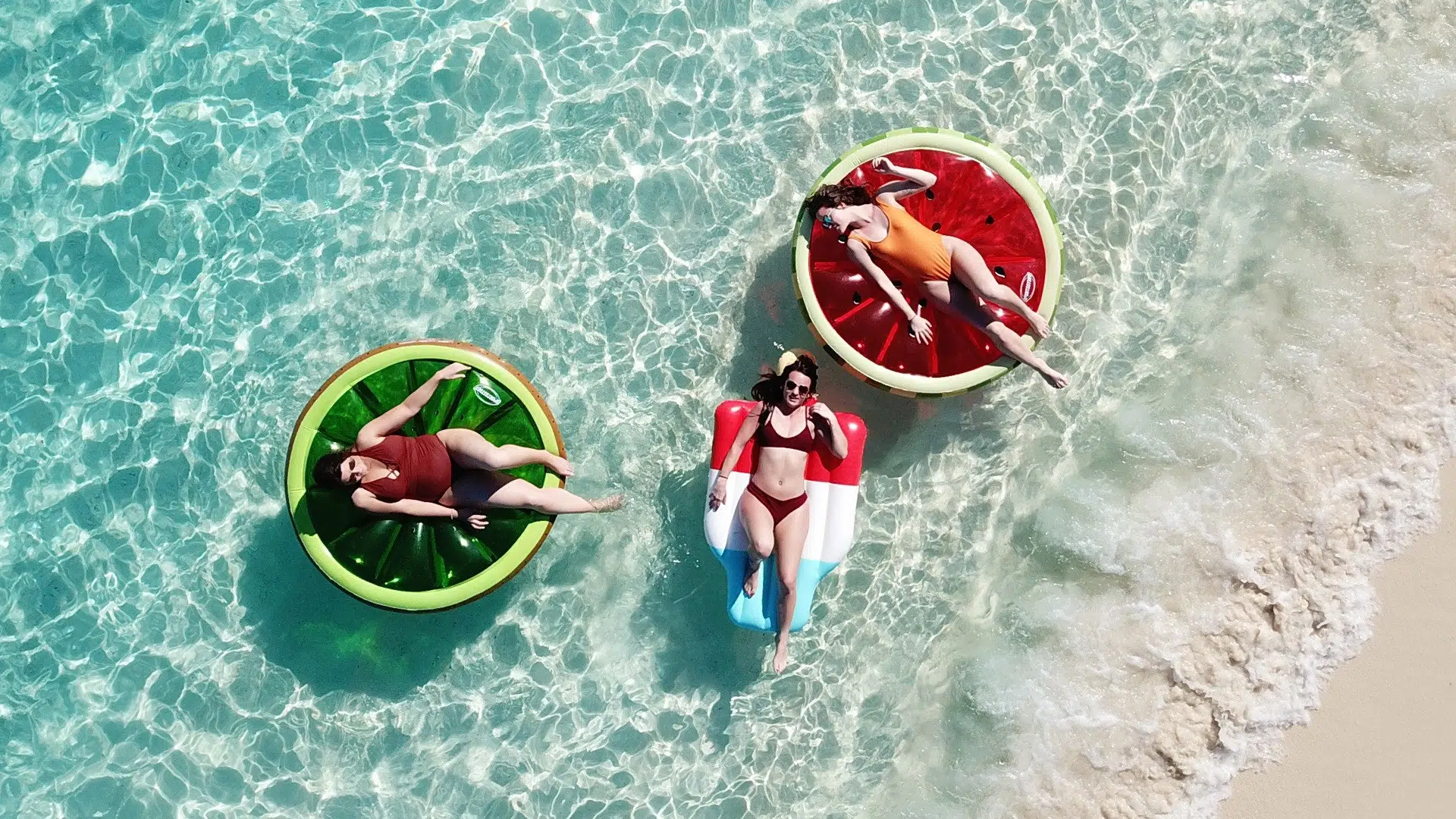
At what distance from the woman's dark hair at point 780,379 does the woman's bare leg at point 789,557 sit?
2.21 ft

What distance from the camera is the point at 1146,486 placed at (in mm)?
6801

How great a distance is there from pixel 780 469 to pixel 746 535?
1.54ft

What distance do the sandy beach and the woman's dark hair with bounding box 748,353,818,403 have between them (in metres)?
3.79

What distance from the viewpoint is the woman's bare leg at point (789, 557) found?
5988 mm

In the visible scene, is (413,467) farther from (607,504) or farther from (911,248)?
(911,248)

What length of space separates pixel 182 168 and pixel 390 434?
100 inches

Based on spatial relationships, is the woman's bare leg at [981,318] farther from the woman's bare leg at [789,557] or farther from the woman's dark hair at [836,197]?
the woman's bare leg at [789,557]

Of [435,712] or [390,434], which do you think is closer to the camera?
[390,434]

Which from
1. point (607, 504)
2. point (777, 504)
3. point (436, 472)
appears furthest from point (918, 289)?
point (436, 472)

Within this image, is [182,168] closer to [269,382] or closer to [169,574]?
[269,382]

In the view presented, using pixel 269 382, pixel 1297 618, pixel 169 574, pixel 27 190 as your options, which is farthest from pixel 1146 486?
pixel 27 190

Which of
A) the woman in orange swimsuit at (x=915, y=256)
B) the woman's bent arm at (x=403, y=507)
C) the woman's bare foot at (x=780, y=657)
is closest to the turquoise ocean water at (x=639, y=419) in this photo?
the woman's bare foot at (x=780, y=657)

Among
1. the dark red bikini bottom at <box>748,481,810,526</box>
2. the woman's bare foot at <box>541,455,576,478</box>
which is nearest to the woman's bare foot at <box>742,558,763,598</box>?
the dark red bikini bottom at <box>748,481,810,526</box>

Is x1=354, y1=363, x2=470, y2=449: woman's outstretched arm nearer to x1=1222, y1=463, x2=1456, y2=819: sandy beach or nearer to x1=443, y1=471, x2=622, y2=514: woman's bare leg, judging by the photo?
x1=443, y1=471, x2=622, y2=514: woman's bare leg
